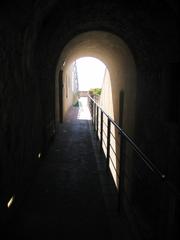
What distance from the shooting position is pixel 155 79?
526 cm

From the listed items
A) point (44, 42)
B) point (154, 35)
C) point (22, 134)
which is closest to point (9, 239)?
point (22, 134)

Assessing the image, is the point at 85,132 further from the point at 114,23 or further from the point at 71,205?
the point at 71,205

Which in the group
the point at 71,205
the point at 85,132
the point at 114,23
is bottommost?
the point at 71,205

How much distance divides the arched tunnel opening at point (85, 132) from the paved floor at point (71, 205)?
0.01 meters

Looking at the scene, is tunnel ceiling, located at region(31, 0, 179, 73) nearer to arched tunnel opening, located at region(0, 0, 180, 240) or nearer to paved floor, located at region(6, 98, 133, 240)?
arched tunnel opening, located at region(0, 0, 180, 240)

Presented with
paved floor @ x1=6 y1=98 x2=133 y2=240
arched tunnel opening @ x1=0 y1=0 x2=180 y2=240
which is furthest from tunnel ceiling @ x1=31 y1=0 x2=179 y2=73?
paved floor @ x1=6 y1=98 x2=133 y2=240

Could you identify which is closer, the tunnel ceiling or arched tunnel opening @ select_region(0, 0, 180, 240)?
arched tunnel opening @ select_region(0, 0, 180, 240)

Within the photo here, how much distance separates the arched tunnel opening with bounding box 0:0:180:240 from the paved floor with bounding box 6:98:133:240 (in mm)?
15

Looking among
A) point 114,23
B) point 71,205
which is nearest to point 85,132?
point 114,23

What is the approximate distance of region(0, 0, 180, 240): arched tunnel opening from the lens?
8.05 feet

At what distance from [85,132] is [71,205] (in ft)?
15.8

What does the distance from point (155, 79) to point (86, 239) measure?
160 inches

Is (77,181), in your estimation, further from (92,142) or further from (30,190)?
(92,142)

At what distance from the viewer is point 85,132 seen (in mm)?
7797
